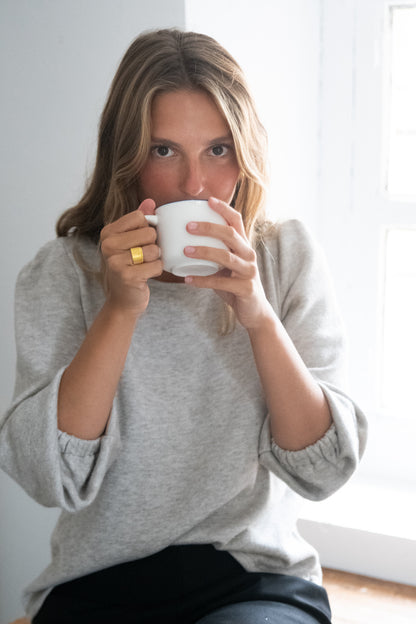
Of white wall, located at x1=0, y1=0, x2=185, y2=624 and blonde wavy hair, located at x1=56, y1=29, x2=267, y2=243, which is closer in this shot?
blonde wavy hair, located at x1=56, y1=29, x2=267, y2=243

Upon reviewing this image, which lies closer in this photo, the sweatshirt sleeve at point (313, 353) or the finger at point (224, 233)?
the finger at point (224, 233)

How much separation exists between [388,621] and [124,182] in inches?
40.3

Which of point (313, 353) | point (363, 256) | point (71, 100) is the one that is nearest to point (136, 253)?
point (313, 353)

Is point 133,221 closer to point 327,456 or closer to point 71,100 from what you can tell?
point 327,456

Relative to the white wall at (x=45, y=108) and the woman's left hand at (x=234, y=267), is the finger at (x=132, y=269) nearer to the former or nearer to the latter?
the woman's left hand at (x=234, y=267)

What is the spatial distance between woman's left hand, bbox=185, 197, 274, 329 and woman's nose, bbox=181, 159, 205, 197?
12 cm

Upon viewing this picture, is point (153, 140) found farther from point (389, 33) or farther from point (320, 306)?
point (389, 33)

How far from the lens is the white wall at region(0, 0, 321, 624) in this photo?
146cm

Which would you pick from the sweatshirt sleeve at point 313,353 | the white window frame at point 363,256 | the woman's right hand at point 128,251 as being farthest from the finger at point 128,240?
the white window frame at point 363,256

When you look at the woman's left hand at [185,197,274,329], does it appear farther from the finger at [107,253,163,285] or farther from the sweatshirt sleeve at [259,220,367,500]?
the sweatshirt sleeve at [259,220,367,500]

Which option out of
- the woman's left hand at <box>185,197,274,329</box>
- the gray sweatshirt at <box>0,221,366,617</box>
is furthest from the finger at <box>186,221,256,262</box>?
the gray sweatshirt at <box>0,221,366,617</box>

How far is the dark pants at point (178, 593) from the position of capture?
3.67 ft

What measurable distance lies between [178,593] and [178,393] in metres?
0.30

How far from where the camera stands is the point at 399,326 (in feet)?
6.06
